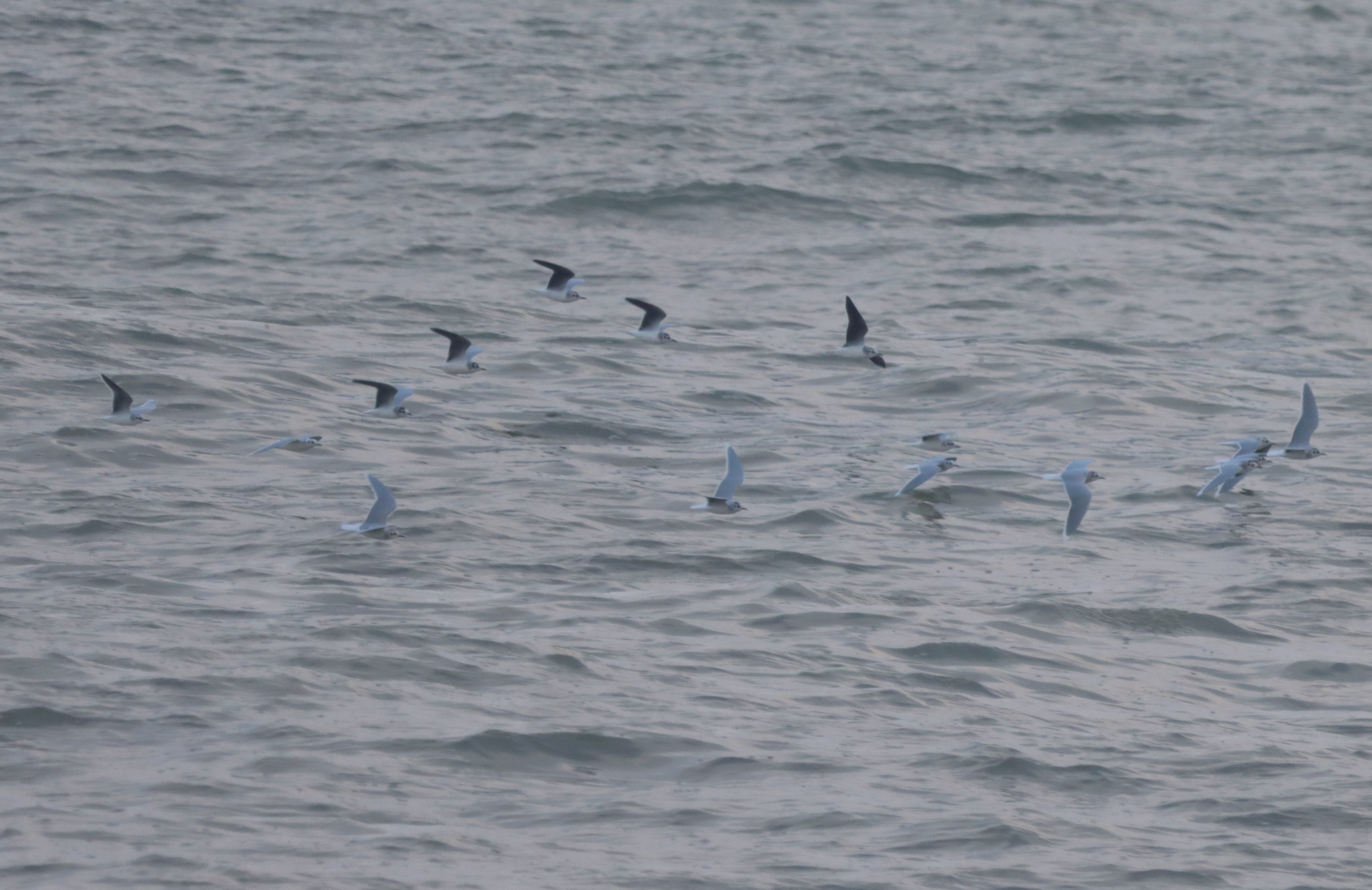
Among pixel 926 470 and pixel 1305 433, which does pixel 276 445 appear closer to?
pixel 926 470

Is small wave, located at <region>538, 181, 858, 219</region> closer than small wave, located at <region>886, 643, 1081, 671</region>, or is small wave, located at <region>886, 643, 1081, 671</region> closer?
small wave, located at <region>886, 643, 1081, 671</region>

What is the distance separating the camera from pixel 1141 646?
1345cm

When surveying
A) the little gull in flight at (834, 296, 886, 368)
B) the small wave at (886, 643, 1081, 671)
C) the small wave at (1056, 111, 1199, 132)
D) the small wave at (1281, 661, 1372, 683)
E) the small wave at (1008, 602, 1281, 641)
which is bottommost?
the small wave at (1008, 602, 1281, 641)

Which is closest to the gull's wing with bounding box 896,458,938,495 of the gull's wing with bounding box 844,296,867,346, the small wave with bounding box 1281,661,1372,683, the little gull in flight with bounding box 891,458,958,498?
the little gull in flight with bounding box 891,458,958,498

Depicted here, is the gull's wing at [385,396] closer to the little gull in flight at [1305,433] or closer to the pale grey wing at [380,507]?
the pale grey wing at [380,507]

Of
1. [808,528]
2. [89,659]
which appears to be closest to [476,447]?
[808,528]

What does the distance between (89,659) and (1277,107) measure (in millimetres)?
25568

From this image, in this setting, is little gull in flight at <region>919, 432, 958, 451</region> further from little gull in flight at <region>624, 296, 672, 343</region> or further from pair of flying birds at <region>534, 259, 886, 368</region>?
little gull in flight at <region>624, 296, 672, 343</region>

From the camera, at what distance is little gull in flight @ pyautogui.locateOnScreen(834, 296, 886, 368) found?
1886 cm

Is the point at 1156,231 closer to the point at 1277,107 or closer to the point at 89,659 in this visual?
the point at 1277,107

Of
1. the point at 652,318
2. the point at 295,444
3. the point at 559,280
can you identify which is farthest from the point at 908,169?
the point at 295,444

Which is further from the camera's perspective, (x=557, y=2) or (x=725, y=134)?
(x=557, y=2)

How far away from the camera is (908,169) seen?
28469mm

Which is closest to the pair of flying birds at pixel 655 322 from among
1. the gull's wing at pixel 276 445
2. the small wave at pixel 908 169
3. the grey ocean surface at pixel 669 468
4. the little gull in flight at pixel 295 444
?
the grey ocean surface at pixel 669 468
